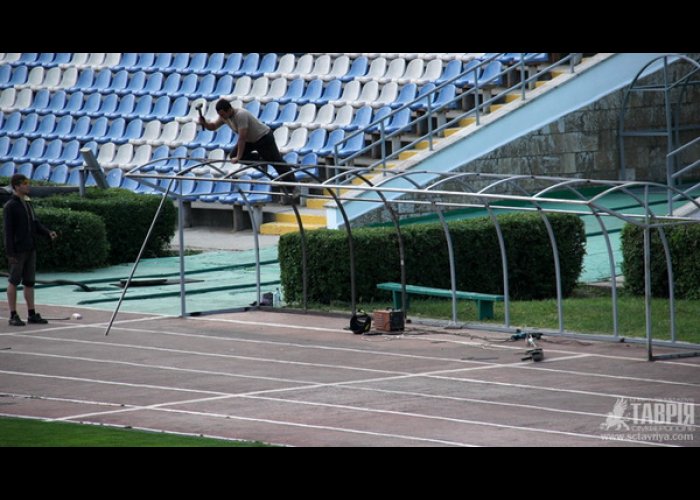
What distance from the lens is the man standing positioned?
18.0 meters

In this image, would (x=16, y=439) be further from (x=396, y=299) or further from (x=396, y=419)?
(x=396, y=299)

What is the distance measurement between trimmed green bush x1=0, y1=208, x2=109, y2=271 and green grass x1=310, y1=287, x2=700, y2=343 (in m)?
5.47

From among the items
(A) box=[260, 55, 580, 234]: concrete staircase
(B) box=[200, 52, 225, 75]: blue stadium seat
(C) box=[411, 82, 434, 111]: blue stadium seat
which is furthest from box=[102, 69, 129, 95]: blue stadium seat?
(C) box=[411, 82, 434, 111]: blue stadium seat

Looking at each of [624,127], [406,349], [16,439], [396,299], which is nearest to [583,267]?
[396,299]

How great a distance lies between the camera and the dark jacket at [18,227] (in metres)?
18.7

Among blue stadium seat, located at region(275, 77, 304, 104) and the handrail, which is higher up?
blue stadium seat, located at region(275, 77, 304, 104)

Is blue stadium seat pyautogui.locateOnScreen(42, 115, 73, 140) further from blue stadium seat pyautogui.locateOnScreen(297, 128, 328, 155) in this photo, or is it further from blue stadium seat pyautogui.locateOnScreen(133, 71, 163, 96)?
blue stadium seat pyautogui.locateOnScreen(297, 128, 328, 155)

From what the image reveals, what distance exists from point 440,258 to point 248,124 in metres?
4.05

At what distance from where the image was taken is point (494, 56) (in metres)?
28.5

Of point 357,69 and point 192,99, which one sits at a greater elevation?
point 357,69

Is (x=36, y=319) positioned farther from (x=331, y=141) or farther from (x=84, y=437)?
(x=331, y=141)

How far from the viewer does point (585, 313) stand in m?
19.2

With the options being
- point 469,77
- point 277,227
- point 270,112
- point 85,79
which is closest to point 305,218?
point 277,227
